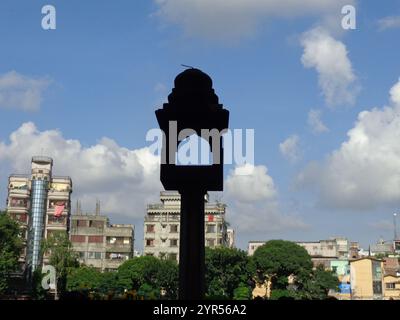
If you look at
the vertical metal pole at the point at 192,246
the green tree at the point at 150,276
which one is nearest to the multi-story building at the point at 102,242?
the green tree at the point at 150,276

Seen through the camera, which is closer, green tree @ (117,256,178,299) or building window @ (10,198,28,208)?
green tree @ (117,256,178,299)

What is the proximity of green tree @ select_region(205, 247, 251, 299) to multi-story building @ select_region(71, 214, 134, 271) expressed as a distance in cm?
3168

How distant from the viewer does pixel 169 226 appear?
111 meters

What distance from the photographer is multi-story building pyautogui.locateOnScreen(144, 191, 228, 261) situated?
108438mm

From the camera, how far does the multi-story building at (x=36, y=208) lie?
112 meters

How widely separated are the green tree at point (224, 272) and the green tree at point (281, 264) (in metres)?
3.01

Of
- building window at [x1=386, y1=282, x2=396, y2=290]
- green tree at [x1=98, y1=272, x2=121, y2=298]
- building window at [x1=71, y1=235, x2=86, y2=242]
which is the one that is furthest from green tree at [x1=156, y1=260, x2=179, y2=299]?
building window at [x1=386, y1=282, x2=396, y2=290]

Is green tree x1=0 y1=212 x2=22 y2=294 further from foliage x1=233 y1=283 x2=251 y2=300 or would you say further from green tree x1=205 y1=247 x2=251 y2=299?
foliage x1=233 y1=283 x2=251 y2=300

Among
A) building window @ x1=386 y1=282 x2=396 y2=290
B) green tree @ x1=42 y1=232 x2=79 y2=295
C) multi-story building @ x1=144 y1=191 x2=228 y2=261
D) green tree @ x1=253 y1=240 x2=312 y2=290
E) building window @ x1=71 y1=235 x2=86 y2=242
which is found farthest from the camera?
building window @ x1=71 y1=235 x2=86 y2=242

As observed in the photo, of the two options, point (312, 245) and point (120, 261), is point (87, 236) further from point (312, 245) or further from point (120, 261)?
point (312, 245)

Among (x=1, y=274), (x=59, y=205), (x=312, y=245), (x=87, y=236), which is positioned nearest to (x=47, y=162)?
(x=59, y=205)

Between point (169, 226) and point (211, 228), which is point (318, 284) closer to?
point (211, 228)

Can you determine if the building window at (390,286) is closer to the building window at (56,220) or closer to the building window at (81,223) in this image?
the building window at (81,223)
